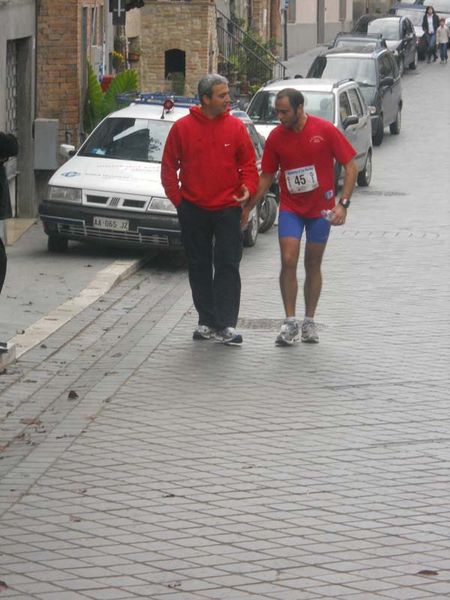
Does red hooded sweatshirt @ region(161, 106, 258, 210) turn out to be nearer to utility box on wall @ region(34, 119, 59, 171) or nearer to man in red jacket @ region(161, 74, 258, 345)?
man in red jacket @ region(161, 74, 258, 345)

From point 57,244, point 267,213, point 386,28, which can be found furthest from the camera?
point 386,28

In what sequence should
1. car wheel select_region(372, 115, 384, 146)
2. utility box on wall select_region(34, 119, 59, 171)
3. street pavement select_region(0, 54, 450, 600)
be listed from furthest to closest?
car wheel select_region(372, 115, 384, 146)
utility box on wall select_region(34, 119, 59, 171)
street pavement select_region(0, 54, 450, 600)

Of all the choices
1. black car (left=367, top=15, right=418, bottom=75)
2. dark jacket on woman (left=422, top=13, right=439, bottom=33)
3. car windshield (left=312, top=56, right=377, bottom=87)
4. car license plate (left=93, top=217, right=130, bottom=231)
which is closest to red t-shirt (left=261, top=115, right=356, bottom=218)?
car license plate (left=93, top=217, right=130, bottom=231)

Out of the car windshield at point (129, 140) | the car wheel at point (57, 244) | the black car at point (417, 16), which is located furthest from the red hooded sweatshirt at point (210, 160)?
the black car at point (417, 16)

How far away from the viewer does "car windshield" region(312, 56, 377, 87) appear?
3472 centimetres

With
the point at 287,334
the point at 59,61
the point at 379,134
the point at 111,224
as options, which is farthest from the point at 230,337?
the point at 379,134

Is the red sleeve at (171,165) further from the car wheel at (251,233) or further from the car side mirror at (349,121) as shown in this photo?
the car side mirror at (349,121)

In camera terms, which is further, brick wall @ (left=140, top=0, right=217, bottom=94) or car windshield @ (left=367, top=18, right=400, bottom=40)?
car windshield @ (left=367, top=18, right=400, bottom=40)

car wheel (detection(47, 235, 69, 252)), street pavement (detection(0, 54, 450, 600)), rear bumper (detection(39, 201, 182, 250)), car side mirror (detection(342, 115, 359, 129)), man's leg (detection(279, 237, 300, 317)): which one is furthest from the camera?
car side mirror (detection(342, 115, 359, 129))

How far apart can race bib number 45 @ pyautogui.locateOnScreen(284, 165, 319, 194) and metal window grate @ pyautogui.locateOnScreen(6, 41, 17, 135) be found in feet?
30.2

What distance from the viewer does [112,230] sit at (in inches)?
680

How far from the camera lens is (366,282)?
16266 millimetres

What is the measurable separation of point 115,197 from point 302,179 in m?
5.22

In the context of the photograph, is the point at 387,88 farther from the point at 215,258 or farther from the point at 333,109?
the point at 215,258
